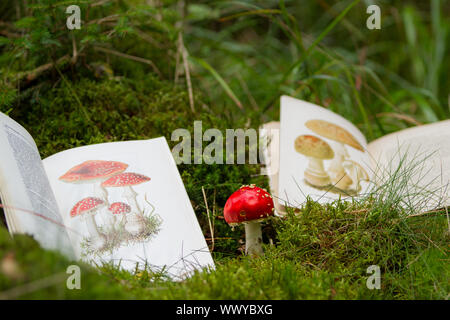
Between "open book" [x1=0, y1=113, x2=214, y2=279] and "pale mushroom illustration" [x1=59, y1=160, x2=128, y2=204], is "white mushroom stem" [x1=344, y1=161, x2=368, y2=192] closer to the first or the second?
"open book" [x1=0, y1=113, x2=214, y2=279]

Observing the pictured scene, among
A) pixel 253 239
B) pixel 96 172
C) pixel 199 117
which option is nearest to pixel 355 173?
pixel 253 239

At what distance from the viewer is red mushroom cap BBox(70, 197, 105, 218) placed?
129cm

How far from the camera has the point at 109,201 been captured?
133 centimetres

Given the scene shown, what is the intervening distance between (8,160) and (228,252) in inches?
31.1

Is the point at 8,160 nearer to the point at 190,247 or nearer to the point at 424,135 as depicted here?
the point at 190,247

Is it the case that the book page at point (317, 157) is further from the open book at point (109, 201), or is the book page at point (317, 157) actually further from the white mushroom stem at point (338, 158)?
the open book at point (109, 201)

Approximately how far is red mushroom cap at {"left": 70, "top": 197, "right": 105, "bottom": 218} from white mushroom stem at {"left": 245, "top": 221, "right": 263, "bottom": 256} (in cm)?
50

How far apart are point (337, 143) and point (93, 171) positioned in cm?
100

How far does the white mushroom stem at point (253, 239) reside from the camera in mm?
1364

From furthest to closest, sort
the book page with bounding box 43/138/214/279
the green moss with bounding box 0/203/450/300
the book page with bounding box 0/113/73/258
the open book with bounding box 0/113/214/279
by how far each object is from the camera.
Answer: the book page with bounding box 43/138/214/279, the open book with bounding box 0/113/214/279, the book page with bounding box 0/113/73/258, the green moss with bounding box 0/203/450/300

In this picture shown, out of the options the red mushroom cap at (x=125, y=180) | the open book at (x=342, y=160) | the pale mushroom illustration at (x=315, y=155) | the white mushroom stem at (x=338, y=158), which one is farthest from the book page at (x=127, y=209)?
the white mushroom stem at (x=338, y=158)

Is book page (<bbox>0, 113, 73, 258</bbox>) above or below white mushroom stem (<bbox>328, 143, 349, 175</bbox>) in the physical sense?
below

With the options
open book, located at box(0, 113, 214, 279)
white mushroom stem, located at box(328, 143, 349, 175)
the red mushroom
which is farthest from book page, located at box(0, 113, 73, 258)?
white mushroom stem, located at box(328, 143, 349, 175)
